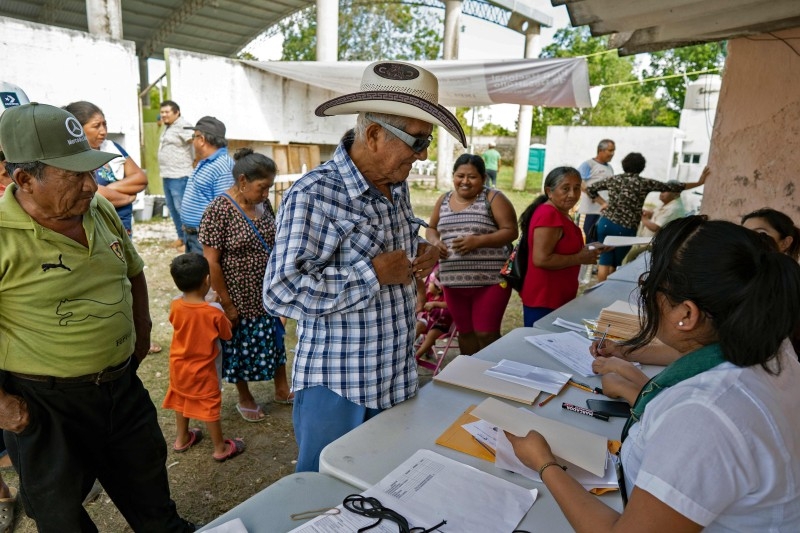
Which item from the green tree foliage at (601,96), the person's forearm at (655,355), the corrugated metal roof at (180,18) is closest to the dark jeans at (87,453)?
the person's forearm at (655,355)

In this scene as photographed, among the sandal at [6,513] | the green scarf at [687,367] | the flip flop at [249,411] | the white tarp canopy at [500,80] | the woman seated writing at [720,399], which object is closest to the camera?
the woman seated writing at [720,399]

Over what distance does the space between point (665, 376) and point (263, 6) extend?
18410 millimetres

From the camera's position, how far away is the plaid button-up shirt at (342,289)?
1496 mm

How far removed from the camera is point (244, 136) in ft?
31.3

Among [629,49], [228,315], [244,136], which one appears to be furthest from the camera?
[244,136]

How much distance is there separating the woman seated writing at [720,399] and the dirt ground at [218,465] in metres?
2.12

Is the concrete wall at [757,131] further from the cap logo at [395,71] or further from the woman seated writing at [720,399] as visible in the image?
the woman seated writing at [720,399]

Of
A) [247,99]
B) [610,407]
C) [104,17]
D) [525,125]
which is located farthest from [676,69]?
[610,407]

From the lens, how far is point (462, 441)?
1.52 m

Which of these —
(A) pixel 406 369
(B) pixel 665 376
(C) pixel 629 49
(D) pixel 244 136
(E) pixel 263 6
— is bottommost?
(A) pixel 406 369

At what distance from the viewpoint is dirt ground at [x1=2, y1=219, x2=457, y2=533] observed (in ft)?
8.20

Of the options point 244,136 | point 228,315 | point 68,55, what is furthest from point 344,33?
point 228,315

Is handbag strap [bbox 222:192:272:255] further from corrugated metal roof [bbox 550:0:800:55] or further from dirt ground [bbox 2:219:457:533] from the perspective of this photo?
corrugated metal roof [bbox 550:0:800:55]

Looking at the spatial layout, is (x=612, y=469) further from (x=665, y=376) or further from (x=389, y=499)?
(x=389, y=499)
